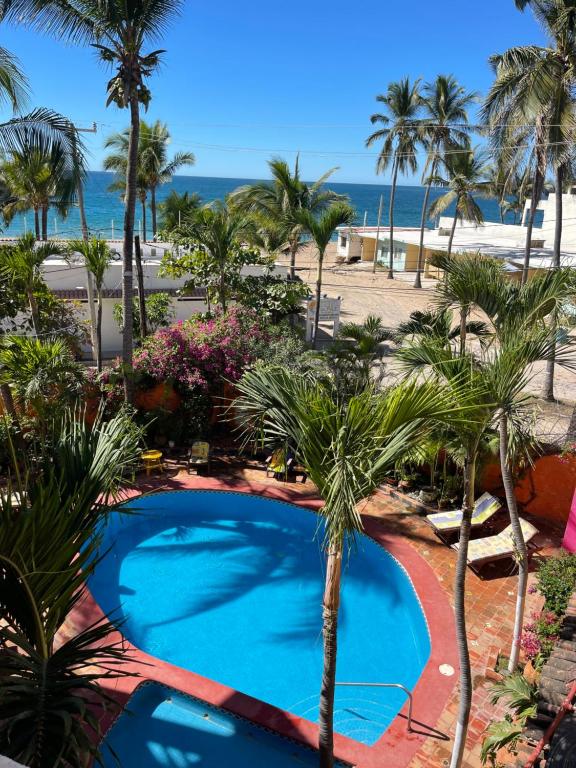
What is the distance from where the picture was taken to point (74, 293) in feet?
63.8

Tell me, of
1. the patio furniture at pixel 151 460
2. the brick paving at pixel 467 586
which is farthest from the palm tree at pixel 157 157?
the brick paving at pixel 467 586

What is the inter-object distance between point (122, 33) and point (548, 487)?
11.7 metres

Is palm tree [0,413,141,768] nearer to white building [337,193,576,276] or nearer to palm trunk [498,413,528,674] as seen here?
palm trunk [498,413,528,674]

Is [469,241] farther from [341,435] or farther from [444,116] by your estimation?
[341,435]

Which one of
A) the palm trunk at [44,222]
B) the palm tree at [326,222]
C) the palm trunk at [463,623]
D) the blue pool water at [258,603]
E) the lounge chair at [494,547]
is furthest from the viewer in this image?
the palm trunk at [44,222]

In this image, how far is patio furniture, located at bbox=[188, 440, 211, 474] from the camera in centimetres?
1227

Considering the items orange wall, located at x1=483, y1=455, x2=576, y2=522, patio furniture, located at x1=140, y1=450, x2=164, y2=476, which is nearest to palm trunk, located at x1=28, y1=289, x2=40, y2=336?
patio furniture, located at x1=140, y1=450, x2=164, y2=476

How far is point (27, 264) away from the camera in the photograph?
11945 millimetres

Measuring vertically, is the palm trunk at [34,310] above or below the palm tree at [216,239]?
below

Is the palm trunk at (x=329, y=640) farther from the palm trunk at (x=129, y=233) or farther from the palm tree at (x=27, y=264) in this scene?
the palm tree at (x=27, y=264)

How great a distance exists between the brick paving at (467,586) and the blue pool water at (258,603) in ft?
2.05

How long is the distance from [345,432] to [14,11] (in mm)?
8964

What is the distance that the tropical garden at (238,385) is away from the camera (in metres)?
3.47

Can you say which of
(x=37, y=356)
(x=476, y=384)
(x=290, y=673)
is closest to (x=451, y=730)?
(x=290, y=673)
